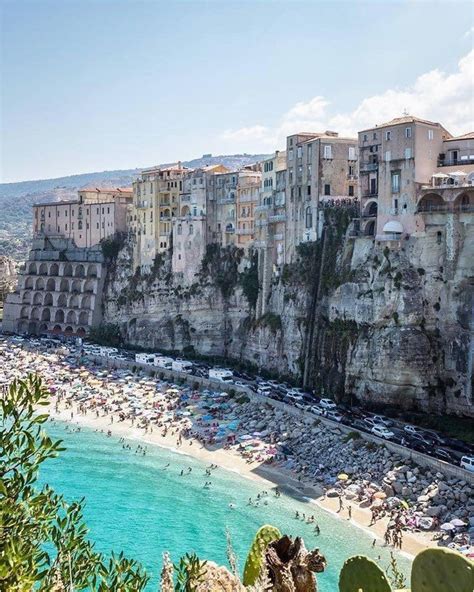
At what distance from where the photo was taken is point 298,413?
4878 cm

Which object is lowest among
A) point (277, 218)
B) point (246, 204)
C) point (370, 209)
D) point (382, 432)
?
point (382, 432)

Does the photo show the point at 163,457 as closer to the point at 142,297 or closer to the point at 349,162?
the point at 349,162

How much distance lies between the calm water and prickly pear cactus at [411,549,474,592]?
24.0m

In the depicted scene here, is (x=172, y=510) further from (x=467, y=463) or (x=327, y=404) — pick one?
(x=467, y=463)

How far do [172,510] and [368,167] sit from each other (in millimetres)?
27768

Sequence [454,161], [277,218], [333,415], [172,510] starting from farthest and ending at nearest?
1. [277,218]
2. [454,161]
3. [333,415]
4. [172,510]

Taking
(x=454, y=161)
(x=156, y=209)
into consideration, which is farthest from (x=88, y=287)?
(x=454, y=161)

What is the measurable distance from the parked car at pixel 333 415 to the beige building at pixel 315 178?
51.6 ft

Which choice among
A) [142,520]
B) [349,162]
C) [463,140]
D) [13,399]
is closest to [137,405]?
[142,520]

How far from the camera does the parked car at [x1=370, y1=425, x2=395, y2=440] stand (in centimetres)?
4227

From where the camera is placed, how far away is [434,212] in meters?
47.1

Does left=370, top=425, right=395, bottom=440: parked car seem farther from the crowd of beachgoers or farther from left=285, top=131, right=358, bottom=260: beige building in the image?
left=285, top=131, right=358, bottom=260: beige building

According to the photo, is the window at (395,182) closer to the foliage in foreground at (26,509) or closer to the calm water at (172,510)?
the calm water at (172,510)

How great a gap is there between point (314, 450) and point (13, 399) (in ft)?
117
